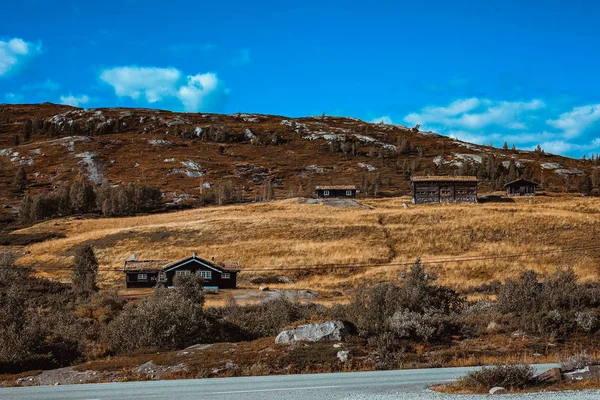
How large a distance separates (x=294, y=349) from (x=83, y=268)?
36.3m

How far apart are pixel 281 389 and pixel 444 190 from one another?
94563mm

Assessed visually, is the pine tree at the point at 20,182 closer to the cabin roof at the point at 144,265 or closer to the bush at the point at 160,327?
the cabin roof at the point at 144,265

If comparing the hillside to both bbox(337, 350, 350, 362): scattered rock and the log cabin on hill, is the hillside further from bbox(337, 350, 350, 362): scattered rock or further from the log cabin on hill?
bbox(337, 350, 350, 362): scattered rock

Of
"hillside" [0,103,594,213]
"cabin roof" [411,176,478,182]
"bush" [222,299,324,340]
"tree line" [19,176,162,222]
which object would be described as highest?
"hillside" [0,103,594,213]

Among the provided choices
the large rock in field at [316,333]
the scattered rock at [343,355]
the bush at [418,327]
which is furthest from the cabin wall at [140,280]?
the scattered rock at [343,355]

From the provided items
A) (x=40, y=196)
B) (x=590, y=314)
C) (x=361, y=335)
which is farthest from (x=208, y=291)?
(x=40, y=196)

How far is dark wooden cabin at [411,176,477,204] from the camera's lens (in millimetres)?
100456

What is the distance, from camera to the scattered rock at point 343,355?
16.8 metres

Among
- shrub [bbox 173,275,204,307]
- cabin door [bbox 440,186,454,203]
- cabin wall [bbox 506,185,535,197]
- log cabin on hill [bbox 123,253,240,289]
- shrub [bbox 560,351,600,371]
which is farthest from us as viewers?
cabin wall [bbox 506,185,535,197]

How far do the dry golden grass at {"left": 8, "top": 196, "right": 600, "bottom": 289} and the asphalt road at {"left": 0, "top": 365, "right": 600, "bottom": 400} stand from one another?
38134 millimetres

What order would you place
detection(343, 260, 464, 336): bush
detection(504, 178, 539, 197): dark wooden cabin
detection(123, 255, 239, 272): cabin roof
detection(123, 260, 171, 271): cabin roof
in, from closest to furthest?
detection(343, 260, 464, 336): bush < detection(123, 255, 239, 272): cabin roof < detection(123, 260, 171, 271): cabin roof < detection(504, 178, 539, 197): dark wooden cabin

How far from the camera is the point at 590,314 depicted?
20609mm

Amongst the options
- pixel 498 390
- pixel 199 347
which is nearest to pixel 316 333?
pixel 199 347

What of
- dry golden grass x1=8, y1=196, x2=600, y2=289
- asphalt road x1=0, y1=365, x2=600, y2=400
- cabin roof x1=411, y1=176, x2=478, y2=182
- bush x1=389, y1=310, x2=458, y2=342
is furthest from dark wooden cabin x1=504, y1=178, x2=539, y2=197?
asphalt road x1=0, y1=365, x2=600, y2=400
